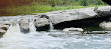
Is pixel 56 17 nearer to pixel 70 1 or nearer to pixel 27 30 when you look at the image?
pixel 27 30

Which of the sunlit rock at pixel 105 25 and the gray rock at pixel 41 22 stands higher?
the gray rock at pixel 41 22

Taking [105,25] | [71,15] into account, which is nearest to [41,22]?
[71,15]

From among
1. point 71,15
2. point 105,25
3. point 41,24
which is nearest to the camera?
point 41,24

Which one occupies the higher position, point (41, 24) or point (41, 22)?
point (41, 22)

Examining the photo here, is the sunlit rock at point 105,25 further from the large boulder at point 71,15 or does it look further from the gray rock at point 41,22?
the gray rock at point 41,22

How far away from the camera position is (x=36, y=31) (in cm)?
1777

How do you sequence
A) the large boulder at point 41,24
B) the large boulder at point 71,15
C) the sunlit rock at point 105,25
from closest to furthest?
the large boulder at point 41,24
the large boulder at point 71,15
the sunlit rock at point 105,25

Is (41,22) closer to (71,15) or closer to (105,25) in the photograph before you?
(71,15)

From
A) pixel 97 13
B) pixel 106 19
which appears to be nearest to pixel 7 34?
pixel 97 13

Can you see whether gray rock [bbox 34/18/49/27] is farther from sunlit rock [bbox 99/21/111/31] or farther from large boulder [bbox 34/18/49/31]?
sunlit rock [bbox 99/21/111/31]

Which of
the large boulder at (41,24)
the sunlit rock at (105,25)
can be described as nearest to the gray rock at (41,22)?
the large boulder at (41,24)

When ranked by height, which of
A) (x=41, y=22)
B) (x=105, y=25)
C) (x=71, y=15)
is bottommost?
(x=105, y=25)

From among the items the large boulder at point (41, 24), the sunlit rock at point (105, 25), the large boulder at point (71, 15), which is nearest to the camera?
the large boulder at point (41, 24)

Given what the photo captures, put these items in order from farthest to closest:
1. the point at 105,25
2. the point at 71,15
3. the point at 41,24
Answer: the point at 105,25, the point at 71,15, the point at 41,24
